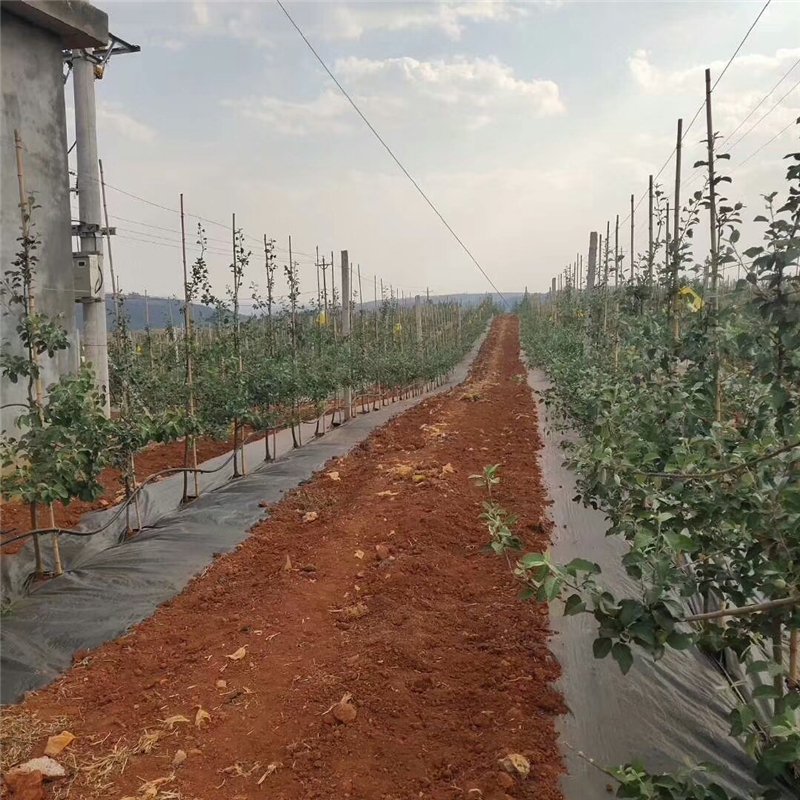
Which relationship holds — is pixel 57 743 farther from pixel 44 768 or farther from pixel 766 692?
pixel 766 692

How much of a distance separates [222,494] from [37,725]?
4.64m

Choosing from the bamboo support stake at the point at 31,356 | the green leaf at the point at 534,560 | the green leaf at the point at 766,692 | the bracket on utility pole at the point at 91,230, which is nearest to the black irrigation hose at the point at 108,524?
the bamboo support stake at the point at 31,356

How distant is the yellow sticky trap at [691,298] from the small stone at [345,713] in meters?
3.36

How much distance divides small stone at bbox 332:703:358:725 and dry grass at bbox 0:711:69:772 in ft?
5.29

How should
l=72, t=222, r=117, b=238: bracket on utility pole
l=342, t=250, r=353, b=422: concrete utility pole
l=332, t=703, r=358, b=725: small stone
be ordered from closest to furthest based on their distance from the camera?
l=332, t=703, r=358, b=725: small stone < l=72, t=222, r=117, b=238: bracket on utility pole < l=342, t=250, r=353, b=422: concrete utility pole

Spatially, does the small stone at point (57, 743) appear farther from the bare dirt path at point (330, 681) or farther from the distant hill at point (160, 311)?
the distant hill at point (160, 311)

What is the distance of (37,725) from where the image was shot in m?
3.43

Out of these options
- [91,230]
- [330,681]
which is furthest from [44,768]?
[91,230]

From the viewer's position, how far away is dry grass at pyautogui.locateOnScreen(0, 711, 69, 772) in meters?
3.15

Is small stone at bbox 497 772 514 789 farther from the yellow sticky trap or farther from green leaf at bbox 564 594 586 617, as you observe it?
the yellow sticky trap

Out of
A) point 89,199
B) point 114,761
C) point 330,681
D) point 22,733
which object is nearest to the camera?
point 114,761

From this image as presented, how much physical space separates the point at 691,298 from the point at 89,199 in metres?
8.76

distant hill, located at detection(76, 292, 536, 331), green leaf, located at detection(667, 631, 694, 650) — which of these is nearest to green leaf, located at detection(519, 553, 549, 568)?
green leaf, located at detection(667, 631, 694, 650)

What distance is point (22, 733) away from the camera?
3326mm
